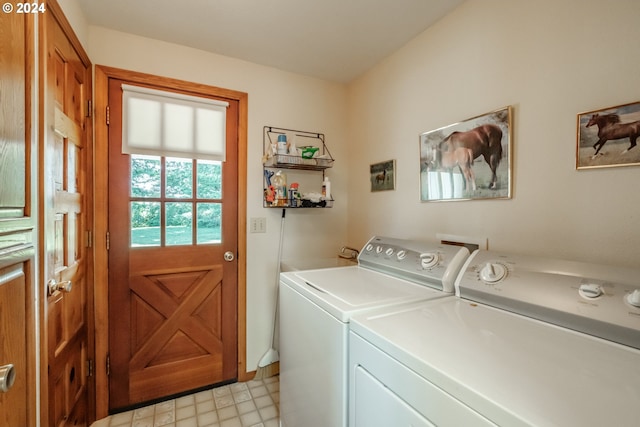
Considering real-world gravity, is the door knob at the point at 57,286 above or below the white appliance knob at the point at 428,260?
below

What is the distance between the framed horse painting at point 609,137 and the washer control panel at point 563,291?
390 millimetres

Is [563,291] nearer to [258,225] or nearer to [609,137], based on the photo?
[609,137]

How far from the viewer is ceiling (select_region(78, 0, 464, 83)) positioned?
1.45 metres

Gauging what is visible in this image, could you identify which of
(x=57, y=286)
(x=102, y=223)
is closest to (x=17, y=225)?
(x=57, y=286)

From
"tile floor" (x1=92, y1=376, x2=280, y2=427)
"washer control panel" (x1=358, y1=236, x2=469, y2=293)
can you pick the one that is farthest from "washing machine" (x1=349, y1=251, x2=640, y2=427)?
"tile floor" (x1=92, y1=376, x2=280, y2=427)

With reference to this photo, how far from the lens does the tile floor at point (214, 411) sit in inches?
63.7

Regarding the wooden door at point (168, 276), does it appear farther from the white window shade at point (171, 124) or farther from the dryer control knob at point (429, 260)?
the dryer control knob at point (429, 260)

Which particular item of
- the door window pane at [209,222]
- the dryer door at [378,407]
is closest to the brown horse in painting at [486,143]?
the dryer door at [378,407]

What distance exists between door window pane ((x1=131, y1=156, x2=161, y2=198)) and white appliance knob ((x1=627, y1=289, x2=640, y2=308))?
87.0 inches

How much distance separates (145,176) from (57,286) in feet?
2.67

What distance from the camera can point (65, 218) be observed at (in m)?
1.31

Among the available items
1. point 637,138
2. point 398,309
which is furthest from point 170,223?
point 637,138

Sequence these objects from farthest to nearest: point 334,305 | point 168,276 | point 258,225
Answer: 1. point 258,225
2. point 168,276
3. point 334,305

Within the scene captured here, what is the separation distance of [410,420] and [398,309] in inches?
14.1
